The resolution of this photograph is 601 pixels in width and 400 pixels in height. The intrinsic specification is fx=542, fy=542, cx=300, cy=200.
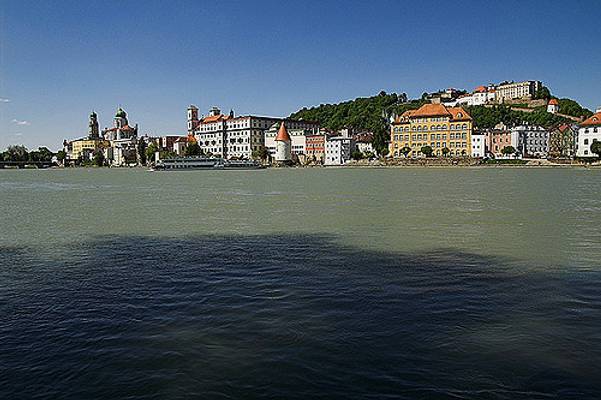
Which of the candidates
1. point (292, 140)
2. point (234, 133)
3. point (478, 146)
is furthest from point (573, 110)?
point (234, 133)

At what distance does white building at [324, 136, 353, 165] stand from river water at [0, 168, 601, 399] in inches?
4913

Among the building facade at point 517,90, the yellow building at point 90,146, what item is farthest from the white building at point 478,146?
the yellow building at point 90,146

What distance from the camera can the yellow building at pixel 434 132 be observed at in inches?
4813

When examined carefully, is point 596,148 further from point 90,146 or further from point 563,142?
point 90,146

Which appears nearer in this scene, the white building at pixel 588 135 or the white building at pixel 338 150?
the white building at pixel 588 135

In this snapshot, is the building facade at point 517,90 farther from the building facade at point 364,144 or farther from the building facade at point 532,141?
the building facade at point 364,144

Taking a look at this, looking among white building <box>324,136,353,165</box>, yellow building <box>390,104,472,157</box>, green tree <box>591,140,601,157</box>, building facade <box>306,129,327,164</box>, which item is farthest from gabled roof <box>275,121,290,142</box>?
green tree <box>591,140,601,157</box>

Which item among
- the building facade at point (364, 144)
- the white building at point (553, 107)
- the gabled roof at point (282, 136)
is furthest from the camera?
the white building at point (553, 107)

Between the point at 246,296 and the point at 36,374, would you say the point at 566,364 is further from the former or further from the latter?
the point at 36,374

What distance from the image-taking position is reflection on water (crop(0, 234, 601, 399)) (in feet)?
19.1

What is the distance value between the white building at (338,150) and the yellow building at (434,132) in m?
12.8

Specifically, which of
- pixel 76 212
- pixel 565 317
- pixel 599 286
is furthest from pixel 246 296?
pixel 76 212

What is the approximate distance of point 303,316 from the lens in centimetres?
814

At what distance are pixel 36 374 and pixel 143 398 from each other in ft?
4.81
